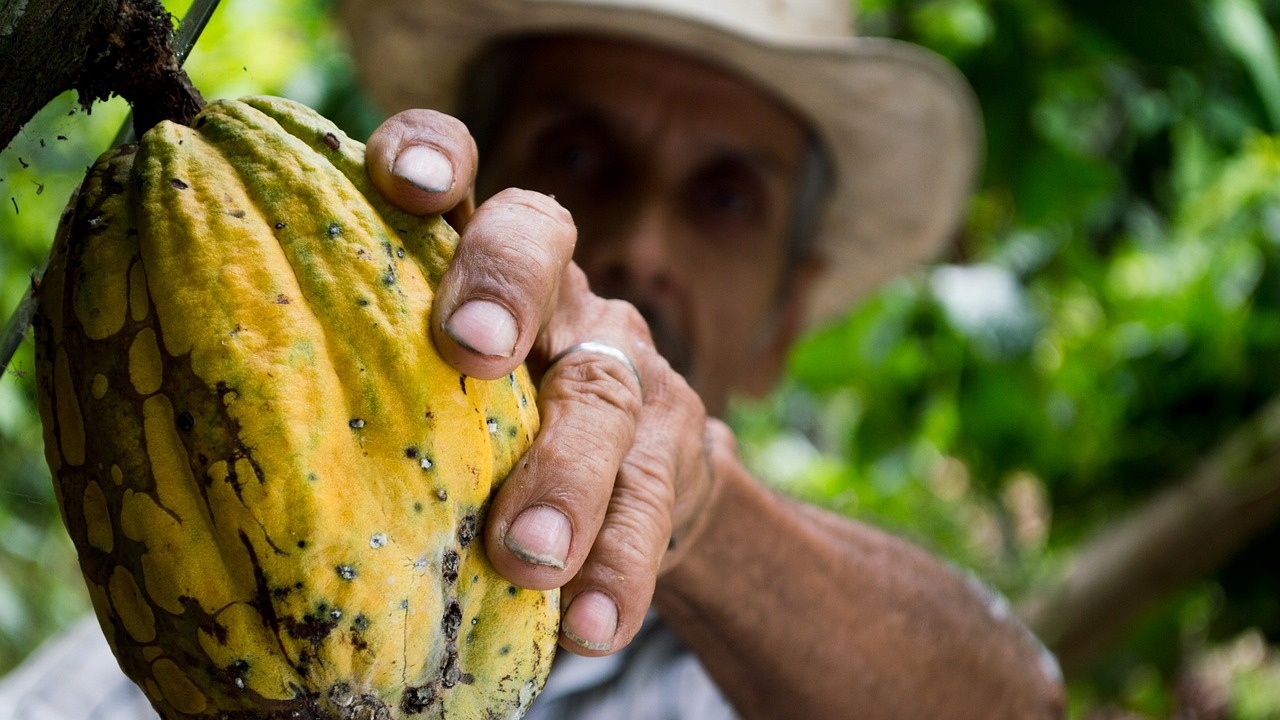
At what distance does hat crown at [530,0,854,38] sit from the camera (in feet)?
6.55

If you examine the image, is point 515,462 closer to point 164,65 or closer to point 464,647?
point 464,647

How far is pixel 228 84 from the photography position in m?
1.17

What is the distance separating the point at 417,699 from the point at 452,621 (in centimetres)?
4

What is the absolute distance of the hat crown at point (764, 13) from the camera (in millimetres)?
1997

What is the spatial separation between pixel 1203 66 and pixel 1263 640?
1491 millimetres

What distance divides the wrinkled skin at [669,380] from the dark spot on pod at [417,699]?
74 millimetres

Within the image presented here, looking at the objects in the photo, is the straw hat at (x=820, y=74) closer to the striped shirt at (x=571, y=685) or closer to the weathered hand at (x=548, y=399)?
the striped shirt at (x=571, y=685)

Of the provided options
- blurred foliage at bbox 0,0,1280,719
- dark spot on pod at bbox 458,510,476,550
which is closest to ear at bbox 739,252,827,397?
blurred foliage at bbox 0,0,1280,719

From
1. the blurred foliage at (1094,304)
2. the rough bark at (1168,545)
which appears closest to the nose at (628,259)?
the blurred foliage at (1094,304)

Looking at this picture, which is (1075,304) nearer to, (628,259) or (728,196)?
(728,196)

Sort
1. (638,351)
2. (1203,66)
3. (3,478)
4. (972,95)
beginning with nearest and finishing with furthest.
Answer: (638,351)
(3,478)
(1203,66)
(972,95)

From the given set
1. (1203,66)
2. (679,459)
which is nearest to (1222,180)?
(1203,66)

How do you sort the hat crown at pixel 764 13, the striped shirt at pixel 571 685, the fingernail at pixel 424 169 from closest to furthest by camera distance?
the fingernail at pixel 424 169 → the striped shirt at pixel 571 685 → the hat crown at pixel 764 13

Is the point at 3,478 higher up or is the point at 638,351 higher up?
the point at 638,351
